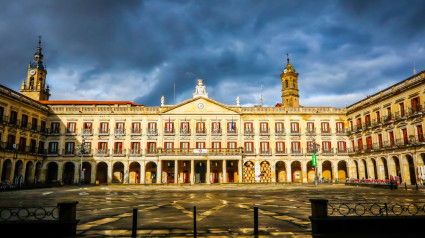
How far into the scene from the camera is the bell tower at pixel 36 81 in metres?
67.7

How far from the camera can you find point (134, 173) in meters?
52.5

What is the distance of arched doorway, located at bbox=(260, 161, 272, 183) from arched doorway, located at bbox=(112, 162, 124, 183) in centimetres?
2467

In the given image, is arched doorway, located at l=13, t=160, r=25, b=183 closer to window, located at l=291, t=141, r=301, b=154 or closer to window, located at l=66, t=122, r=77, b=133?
window, located at l=66, t=122, r=77, b=133

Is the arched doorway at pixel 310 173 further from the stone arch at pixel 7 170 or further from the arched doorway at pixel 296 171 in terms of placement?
the stone arch at pixel 7 170

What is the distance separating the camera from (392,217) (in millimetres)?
9641

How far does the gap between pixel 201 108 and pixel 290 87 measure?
24198 millimetres

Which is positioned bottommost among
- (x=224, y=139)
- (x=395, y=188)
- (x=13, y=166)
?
(x=395, y=188)

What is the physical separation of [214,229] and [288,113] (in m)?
45.6

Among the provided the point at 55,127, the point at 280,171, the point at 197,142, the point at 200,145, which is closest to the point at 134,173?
the point at 197,142

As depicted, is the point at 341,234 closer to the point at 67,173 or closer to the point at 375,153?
the point at 375,153

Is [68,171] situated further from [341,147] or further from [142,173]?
[341,147]

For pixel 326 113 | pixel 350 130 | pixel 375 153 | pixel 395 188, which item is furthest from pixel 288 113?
pixel 395 188

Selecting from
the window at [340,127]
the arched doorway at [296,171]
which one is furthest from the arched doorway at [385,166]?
the arched doorway at [296,171]

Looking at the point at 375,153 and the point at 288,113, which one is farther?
the point at 288,113
